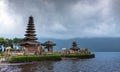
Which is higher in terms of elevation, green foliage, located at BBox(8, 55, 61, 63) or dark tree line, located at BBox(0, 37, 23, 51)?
dark tree line, located at BBox(0, 37, 23, 51)

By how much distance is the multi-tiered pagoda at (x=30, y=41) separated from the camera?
337ft

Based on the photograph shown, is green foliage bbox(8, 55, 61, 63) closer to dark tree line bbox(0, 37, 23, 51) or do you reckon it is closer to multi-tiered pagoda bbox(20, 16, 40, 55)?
multi-tiered pagoda bbox(20, 16, 40, 55)

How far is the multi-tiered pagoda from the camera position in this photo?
10281cm

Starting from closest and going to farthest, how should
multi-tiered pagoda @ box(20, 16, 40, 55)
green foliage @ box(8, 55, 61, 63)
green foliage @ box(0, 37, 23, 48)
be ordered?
green foliage @ box(8, 55, 61, 63) → multi-tiered pagoda @ box(20, 16, 40, 55) → green foliage @ box(0, 37, 23, 48)

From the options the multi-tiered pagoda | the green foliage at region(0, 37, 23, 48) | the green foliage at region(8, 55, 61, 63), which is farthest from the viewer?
the green foliage at region(0, 37, 23, 48)

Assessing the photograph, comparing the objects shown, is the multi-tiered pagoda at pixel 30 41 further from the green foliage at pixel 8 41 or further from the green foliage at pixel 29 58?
the green foliage at pixel 8 41

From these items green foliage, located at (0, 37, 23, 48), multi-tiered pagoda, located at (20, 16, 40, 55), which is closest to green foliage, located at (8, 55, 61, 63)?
multi-tiered pagoda, located at (20, 16, 40, 55)

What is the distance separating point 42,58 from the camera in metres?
91.6

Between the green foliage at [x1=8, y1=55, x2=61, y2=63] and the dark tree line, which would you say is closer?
the green foliage at [x1=8, y1=55, x2=61, y2=63]

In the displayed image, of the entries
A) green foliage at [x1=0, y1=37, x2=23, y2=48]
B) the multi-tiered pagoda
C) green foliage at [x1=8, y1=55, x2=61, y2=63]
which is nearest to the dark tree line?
green foliage at [x1=0, y1=37, x2=23, y2=48]

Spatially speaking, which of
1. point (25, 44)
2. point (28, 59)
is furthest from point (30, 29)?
point (28, 59)

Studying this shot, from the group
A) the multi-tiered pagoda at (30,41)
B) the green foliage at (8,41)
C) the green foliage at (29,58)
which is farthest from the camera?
the green foliage at (8,41)

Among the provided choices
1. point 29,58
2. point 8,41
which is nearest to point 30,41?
point 29,58

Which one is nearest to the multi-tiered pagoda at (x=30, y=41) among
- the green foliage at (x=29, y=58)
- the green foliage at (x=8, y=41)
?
the green foliage at (x=29, y=58)
